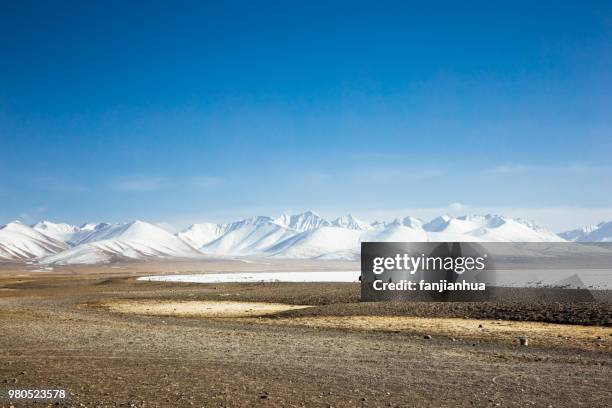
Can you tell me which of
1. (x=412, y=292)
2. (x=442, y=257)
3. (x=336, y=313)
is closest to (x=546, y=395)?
(x=336, y=313)

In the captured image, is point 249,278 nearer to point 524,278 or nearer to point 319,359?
point 524,278

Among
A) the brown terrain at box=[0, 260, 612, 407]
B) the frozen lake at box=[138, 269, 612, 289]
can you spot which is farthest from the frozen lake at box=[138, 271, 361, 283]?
the brown terrain at box=[0, 260, 612, 407]

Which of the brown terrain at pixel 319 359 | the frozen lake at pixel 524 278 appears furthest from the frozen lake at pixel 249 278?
the brown terrain at pixel 319 359

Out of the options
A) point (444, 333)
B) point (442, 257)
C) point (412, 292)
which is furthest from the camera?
point (412, 292)

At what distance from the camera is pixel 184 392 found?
44.1 ft

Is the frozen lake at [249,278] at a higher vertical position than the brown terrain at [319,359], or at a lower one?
lower

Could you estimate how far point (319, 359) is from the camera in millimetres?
18281

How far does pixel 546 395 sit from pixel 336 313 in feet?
68.3

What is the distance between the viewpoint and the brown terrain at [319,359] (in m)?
13.3

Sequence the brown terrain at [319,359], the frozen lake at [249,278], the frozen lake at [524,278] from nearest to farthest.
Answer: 1. the brown terrain at [319,359]
2. the frozen lake at [524,278]
3. the frozen lake at [249,278]

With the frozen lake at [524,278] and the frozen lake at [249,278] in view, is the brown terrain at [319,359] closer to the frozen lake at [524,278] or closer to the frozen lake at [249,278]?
the frozen lake at [524,278]

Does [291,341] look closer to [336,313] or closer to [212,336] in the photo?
[212,336]

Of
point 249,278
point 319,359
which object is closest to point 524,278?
point 249,278

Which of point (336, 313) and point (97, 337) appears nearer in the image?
point (97, 337)
